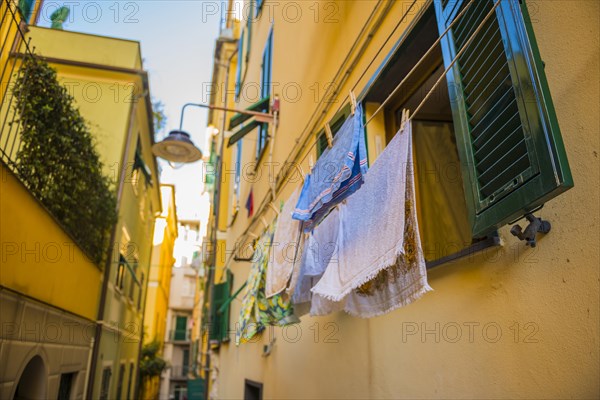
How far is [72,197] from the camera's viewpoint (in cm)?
666

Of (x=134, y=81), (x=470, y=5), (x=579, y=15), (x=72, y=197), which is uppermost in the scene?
(x=134, y=81)

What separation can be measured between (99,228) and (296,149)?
15.9 ft

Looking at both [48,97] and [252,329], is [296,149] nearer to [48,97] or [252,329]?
[252,329]

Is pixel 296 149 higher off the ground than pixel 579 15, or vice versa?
pixel 296 149

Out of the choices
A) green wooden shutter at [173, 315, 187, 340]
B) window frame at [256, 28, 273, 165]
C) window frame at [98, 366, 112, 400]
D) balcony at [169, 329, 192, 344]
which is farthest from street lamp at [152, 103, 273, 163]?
green wooden shutter at [173, 315, 187, 340]

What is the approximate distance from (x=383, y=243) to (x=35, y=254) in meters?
4.48

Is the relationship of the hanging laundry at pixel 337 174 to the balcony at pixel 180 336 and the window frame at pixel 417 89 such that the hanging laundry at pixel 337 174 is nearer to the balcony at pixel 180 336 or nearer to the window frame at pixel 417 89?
the window frame at pixel 417 89

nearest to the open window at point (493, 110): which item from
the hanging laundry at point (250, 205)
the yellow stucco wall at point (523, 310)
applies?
the yellow stucco wall at point (523, 310)

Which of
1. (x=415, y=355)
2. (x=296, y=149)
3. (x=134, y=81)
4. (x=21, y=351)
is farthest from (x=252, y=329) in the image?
(x=134, y=81)

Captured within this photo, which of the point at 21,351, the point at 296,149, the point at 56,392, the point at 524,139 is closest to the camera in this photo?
the point at 524,139

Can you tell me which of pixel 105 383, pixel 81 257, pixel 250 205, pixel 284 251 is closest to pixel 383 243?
pixel 284 251

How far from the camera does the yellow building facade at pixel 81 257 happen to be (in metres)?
4.70

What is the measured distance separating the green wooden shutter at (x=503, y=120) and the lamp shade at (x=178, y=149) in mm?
6015

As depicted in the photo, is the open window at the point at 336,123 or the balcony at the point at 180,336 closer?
the open window at the point at 336,123
